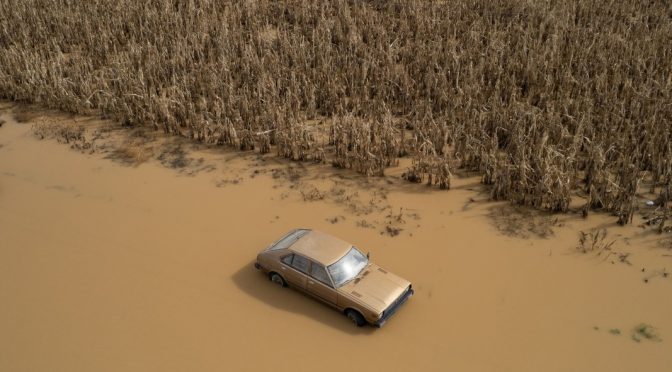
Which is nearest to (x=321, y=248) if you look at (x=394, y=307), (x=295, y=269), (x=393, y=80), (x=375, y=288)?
(x=295, y=269)

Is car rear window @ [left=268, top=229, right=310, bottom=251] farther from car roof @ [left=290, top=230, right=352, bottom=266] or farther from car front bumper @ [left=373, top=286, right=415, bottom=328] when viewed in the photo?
car front bumper @ [left=373, top=286, right=415, bottom=328]

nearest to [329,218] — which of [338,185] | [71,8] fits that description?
[338,185]

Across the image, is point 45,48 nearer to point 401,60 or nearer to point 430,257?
point 401,60

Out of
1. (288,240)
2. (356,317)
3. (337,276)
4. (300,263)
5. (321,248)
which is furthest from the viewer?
(288,240)

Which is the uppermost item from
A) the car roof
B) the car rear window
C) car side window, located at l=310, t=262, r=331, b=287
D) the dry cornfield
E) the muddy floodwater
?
the dry cornfield

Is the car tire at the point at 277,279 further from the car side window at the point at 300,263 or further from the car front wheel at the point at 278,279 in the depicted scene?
the car side window at the point at 300,263

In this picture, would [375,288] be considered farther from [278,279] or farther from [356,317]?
[278,279]

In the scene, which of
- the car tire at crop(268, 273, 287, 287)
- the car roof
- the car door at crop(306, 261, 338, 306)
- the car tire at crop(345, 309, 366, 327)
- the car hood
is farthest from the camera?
the car tire at crop(268, 273, 287, 287)

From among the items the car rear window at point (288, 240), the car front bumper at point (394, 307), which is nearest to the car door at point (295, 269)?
the car rear window at point (288, 240)

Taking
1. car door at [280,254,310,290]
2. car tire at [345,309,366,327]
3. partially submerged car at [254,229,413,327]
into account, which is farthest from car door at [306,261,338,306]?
car tire at [345,309,366,327]
